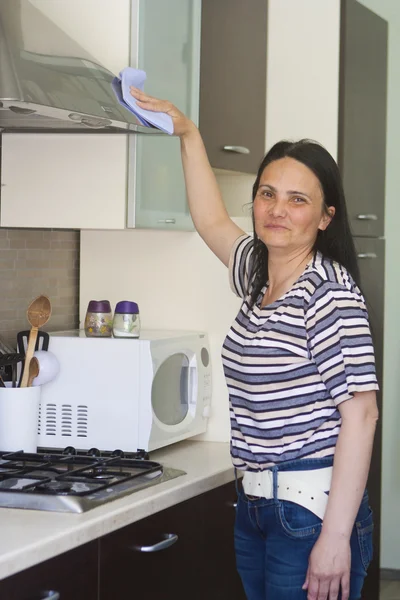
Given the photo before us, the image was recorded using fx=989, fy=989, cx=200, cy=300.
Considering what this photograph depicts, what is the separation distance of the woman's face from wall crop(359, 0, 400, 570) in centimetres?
254

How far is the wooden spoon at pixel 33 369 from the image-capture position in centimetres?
239

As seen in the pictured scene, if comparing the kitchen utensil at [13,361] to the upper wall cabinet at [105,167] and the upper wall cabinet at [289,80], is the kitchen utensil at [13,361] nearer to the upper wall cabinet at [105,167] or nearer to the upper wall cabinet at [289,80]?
the upper wall cabinet at [105,167]

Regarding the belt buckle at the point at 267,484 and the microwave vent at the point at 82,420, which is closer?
the belt buckle at the point at 267,484

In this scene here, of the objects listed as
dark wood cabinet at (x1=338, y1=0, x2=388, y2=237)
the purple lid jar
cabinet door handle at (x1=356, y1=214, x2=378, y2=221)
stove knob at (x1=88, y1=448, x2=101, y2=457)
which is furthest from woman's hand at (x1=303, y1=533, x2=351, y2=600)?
cabinet door handle at (x1=356, y1=214, x2=378, y2=221)

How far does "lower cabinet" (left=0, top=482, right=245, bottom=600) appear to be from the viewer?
5.60 ft

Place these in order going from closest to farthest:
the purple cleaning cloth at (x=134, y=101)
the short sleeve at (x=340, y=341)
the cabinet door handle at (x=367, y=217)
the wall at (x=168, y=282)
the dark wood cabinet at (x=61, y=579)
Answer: the dark wood cabinet at (x=61, y=579) < the short sleeve at (x=340, y=341) < the purple cleaning cloth at (x=134, y=101) < the wall at (x=168, y=282) < the cabinet door handle at (x=367, y=217)

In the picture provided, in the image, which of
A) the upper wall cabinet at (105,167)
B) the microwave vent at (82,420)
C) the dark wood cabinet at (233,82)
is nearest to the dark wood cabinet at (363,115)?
the dark wood cabinet at (233,82)

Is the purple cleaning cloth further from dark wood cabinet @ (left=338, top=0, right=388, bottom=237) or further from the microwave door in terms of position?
dark wood cabinet @ (left=338, top=0, right=388, bottom=237)

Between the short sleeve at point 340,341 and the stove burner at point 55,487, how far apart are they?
1.86 feet

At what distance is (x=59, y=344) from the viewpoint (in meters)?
2.49

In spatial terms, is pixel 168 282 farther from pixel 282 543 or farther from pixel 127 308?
pixel 282 543

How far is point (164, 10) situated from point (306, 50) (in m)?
0.71

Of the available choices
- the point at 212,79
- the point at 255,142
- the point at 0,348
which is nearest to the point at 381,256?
the point at 255,142

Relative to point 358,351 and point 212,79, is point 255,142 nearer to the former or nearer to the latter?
point 212,79
